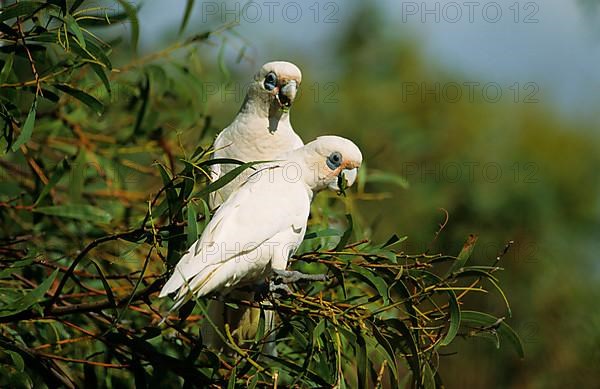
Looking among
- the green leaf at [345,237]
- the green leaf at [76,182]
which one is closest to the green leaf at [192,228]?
the green leaf at [345,237]

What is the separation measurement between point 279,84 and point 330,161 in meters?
0.18

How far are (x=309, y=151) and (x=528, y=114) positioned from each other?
505 centimetres

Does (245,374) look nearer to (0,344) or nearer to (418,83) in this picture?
(0,344)

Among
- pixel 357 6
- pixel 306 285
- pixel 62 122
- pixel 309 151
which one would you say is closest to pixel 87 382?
pixel 306 285

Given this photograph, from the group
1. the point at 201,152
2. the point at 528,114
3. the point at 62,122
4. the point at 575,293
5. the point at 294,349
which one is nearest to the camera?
the point at 201,152

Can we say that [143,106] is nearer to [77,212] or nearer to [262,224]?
[77,212]

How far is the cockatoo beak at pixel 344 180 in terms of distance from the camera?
1.28m

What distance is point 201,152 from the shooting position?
1.12 m

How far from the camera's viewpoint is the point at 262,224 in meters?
1.17

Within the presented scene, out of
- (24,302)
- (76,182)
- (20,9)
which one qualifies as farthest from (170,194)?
(76,182)

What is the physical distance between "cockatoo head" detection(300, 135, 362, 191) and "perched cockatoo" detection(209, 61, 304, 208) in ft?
0.33

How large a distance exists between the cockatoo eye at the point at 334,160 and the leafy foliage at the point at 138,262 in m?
0.09

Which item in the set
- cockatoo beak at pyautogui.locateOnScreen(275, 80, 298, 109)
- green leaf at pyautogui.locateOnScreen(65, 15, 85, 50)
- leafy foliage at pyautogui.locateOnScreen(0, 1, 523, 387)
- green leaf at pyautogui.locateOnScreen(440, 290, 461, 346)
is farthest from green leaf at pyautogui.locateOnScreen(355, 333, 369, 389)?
green leaf at pyautogui.locateOnScreen(65, 15, 85, 50)

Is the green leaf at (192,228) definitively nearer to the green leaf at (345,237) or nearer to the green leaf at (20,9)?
the green leaf at (345,237)
